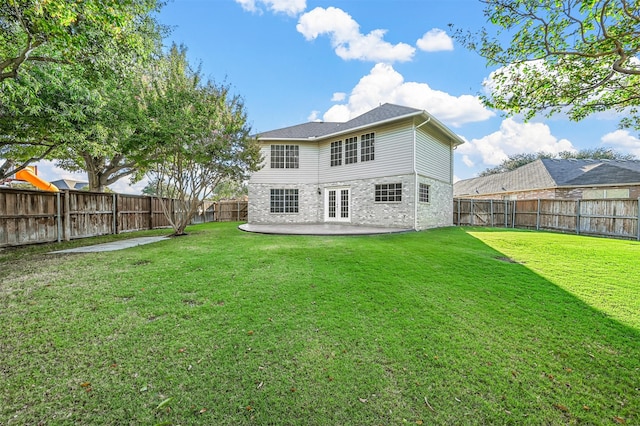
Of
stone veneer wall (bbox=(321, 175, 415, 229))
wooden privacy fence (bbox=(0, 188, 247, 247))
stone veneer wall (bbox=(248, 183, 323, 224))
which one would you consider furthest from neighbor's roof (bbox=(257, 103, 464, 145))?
wooden privacy fence (bbox=(0, 188, 247, 247))

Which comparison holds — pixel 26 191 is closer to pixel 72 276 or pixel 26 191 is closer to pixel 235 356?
pixel 72 276

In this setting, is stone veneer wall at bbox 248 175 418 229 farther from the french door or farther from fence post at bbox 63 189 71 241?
fence post at bbox 63 189 71 241

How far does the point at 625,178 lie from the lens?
52.0 feet

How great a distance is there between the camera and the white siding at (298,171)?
14844mm

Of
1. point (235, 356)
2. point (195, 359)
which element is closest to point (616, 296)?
point (235, 356)

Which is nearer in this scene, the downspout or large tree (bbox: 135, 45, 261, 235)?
large tree (bbox: 135, 45, 261, 235)

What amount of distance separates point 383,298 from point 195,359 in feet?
8.35

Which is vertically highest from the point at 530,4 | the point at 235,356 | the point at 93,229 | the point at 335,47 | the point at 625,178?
the point at 335,47

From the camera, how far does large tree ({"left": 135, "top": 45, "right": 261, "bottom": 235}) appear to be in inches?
324

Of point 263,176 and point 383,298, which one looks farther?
point 263,176

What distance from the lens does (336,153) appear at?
14.2 metres

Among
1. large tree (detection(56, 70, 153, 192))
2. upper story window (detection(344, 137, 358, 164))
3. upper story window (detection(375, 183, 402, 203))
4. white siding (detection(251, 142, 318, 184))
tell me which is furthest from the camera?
white siding (detection(251, 142, 318, 184))

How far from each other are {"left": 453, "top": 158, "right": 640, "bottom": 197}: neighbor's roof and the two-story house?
10600mm

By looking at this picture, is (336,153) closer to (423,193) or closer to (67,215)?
(423,193)
